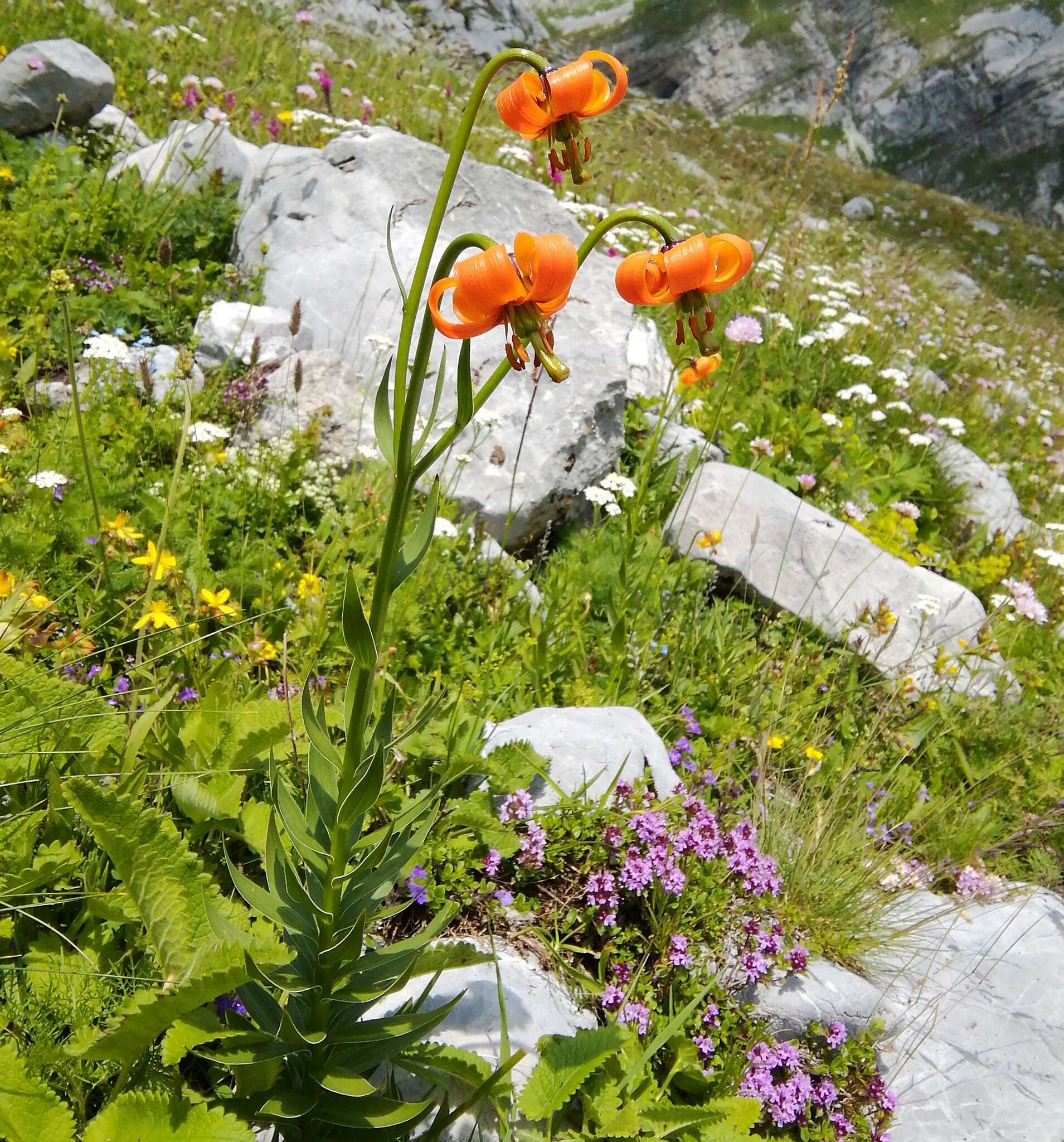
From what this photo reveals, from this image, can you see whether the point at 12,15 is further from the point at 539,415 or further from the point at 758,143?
the point at 758,143

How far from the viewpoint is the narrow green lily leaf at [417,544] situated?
129 centimetres

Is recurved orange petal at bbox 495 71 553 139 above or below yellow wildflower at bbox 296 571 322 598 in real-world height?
above

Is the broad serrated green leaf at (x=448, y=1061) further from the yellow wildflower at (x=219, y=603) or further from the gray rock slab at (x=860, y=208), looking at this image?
the gray rock slab at (x=860, y=208)

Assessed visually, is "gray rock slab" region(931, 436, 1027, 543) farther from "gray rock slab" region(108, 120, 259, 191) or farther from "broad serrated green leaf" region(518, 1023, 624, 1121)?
"gray rock slab" region(108, 120, 259, 191)

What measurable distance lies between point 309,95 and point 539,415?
4.15m

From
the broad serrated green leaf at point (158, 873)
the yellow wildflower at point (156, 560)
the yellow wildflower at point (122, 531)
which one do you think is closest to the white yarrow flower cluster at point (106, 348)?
the yellow wildflower at point (122, 531)

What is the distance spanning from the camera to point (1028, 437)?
729 cm

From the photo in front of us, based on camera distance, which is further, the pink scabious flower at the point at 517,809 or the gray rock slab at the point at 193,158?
the gray rock slab at the point at 193,158

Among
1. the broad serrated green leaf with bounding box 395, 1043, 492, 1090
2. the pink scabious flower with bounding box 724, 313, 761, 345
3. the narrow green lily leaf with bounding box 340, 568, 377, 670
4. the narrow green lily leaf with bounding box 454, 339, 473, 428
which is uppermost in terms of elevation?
the narrow green lily leaf with bounding box 454, 339, 473, 428

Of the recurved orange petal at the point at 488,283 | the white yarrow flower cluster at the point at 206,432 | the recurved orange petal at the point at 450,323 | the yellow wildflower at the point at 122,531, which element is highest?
the recurved orange petal at the point at 488,283

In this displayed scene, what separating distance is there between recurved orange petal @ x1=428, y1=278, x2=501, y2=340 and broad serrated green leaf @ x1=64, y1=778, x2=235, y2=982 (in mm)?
1033

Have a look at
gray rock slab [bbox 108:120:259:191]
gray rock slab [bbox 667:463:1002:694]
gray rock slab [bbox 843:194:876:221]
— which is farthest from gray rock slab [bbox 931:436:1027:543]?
gray rock slab [bbox 843:194:876:221]

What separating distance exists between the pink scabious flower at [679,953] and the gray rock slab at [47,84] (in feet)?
15.9

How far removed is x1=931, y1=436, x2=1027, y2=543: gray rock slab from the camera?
17.6 ft
